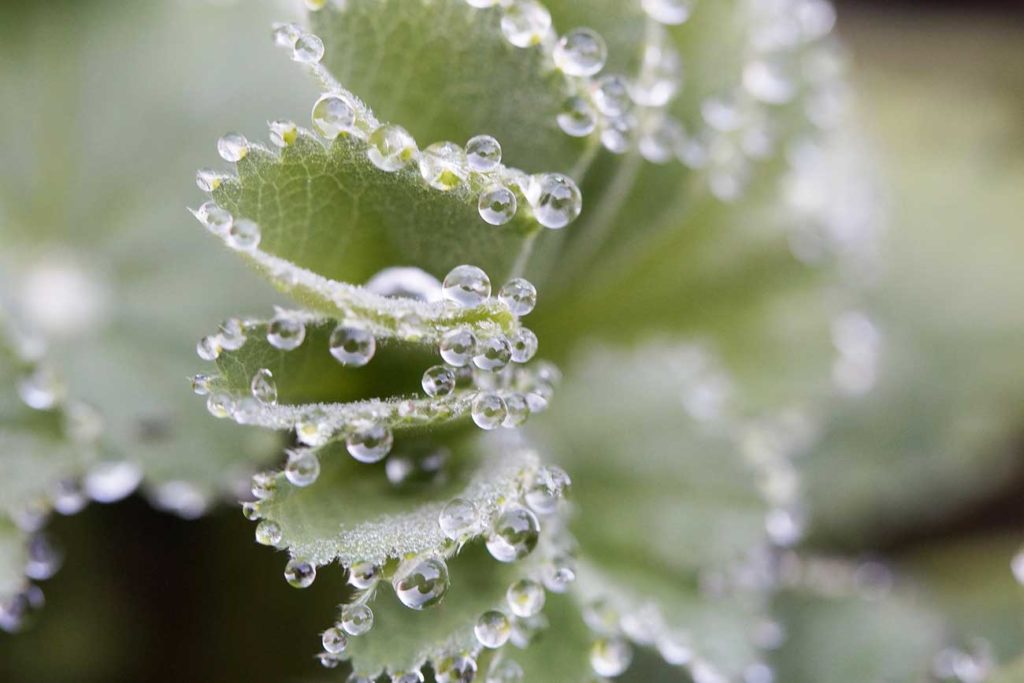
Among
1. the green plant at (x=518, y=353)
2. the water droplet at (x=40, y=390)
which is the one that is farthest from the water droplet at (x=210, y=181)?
the water droplet at (x=40, y=390)

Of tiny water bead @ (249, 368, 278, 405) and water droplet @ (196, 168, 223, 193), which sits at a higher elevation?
water droplet @ (196, 168, 223, 193)

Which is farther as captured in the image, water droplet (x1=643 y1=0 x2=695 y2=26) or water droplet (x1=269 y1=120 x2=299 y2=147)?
water droplet (x1=643 y1=0 x2=695 y2=26)

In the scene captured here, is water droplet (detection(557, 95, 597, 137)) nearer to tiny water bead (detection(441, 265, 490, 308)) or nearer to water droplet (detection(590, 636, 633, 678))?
tiny water bead (detection(441, 265, 490, 308))

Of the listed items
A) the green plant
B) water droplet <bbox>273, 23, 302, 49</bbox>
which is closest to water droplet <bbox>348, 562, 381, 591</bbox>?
the green plant

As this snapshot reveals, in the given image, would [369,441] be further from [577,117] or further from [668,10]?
[668,10]

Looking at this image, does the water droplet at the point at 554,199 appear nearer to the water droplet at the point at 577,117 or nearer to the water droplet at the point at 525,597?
the water droplet at the point at 577,117

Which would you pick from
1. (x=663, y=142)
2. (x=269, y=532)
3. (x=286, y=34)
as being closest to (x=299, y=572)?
(x=269, y=532)
